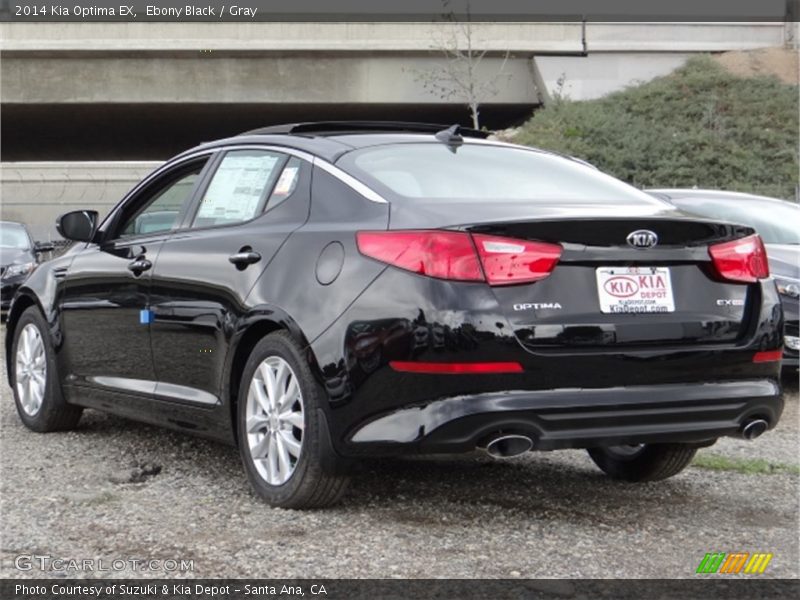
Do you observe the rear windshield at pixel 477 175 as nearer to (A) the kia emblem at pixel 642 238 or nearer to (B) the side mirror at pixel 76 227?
(A) the kia emblem at pixel 642 238

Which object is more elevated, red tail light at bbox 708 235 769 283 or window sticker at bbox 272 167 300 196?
window sticker at bbox 272 167 300 196

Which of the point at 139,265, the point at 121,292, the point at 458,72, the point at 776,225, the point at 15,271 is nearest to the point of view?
the point at 139,265

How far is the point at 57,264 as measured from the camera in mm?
7289

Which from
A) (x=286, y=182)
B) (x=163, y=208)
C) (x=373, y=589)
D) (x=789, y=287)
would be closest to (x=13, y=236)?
(x=789, y=287)

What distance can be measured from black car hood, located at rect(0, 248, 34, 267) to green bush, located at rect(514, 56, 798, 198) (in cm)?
1721

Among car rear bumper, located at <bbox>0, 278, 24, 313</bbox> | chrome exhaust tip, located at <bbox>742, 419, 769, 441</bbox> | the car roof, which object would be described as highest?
the car roof

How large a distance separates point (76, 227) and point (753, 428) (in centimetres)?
371

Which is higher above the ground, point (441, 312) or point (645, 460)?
point (441, 312)

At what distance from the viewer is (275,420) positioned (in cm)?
521

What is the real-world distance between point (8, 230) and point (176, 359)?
47.0 ft

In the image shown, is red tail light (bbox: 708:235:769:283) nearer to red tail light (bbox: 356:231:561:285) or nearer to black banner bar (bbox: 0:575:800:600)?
red tail light (bbox: 356:231:561:285)

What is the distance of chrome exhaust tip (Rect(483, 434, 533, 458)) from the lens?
4.65 metres

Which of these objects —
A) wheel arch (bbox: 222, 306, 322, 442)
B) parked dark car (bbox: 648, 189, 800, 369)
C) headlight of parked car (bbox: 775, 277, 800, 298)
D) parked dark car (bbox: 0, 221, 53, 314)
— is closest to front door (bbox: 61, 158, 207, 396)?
wheel arch (bbox: 222, 306, 322, 442)

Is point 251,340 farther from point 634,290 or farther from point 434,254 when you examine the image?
point 634,290
